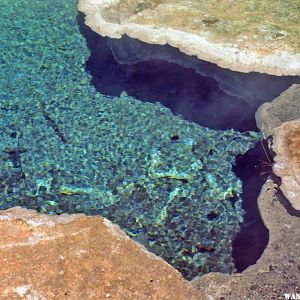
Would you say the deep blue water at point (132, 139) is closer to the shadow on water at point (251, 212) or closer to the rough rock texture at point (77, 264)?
the shadow on water at point (251, 212)

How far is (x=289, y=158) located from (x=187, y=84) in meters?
8.32

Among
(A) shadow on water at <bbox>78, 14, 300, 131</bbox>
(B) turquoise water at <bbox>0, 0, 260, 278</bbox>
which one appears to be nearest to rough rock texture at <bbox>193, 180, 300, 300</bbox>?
(B) turquoise water at <bbox>0, 0, 260, 278</bbox>

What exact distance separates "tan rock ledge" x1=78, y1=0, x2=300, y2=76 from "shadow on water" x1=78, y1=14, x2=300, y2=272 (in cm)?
54

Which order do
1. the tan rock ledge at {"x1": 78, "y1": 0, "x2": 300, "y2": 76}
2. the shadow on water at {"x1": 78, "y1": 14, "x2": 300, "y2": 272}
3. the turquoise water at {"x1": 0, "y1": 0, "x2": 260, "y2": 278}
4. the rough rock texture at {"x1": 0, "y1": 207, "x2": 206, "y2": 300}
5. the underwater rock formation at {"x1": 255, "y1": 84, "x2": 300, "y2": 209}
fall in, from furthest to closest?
1. the tan rock ledge at {"x1": 78, "y1": 0, "x2": 300, "y2": 76}
2. the shadow on water at {"x1": 78, "y1": 14, "x2": 300, "y2": 272}
3. the underwater rock formation at {"x1": 255, "y1": 84, "x2": 300, "y2": 209}
4. the turquoise water at {"x1": 0, "y1": 0, "x2": 260, "y2": 278}
5. the rough rock texture at {"x1": 0, "y1": 207, "x2": 206, "y2": 300}

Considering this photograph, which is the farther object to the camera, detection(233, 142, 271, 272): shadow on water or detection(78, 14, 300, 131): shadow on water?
detection(78, 14, 300, 131): shadow on water

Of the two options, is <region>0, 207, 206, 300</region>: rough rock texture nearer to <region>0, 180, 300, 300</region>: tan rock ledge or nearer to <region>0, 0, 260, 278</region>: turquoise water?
<region>0, 180, 300, 300</region>: tan rock ledge

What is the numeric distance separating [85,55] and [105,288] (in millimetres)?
16613

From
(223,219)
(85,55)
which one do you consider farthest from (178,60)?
(223,219)

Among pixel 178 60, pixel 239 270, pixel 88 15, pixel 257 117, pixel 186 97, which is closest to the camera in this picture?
pixel 239 270

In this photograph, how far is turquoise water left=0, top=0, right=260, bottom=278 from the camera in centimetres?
1933

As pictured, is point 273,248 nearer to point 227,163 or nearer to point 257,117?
point 227,163

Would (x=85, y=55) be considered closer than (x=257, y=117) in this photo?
No

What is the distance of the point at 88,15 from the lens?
31.8 metres

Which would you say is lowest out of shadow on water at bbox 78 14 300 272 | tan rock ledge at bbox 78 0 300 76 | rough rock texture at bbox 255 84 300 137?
shadow on water at bbox 78 14 300 272
